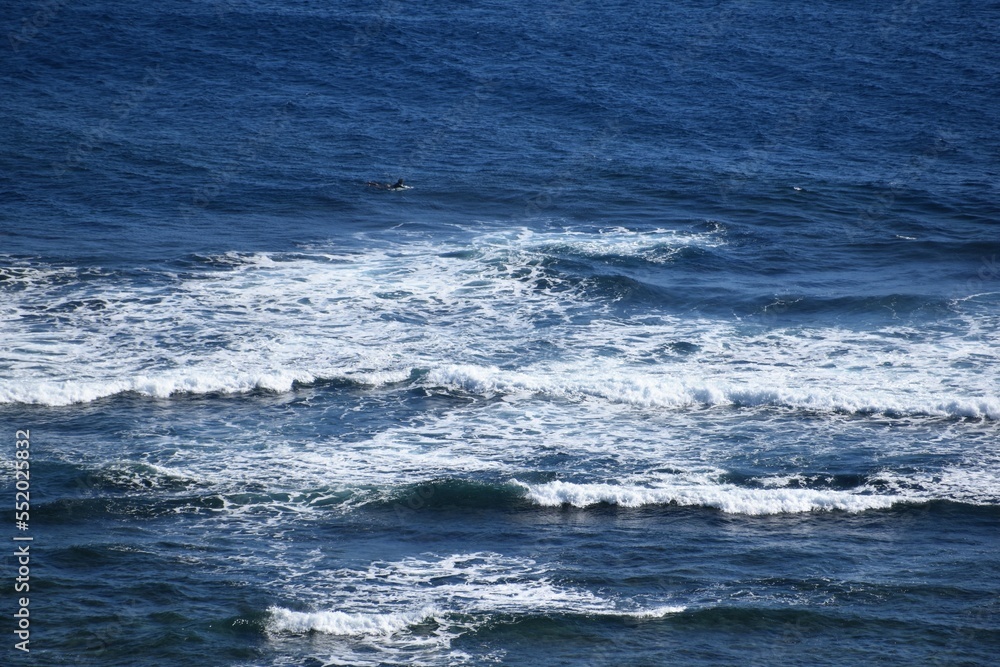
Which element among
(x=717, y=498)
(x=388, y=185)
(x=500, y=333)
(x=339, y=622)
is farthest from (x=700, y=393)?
(x=388, y=185)

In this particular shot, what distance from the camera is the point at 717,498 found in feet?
72.1

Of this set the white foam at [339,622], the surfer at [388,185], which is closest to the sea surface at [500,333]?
the white foam at [339,622]

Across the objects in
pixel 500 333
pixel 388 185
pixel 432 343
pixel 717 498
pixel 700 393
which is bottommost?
pixel 717 498

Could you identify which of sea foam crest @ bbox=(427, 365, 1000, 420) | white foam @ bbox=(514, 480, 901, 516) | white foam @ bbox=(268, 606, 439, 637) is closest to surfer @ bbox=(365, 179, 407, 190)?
sea foam crest @ bbox=(427, 365, 1000, 420)

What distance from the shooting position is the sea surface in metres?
18.5

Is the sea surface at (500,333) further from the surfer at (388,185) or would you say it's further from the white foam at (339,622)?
the surfer at (388,185)

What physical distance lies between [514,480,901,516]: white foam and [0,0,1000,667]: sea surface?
2.9 inches

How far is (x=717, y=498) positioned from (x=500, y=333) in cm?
1046

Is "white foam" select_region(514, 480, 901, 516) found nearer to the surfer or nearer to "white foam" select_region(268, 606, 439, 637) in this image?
"white foam" select_region(268, 606, 439, 637)

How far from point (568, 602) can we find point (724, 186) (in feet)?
91.2

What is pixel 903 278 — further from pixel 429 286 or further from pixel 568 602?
pixel 568 602

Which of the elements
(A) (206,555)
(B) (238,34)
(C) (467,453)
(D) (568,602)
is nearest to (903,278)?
(C) (467,453)

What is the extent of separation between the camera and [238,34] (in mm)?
55281

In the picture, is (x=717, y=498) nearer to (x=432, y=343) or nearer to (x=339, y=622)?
(x=339, y=622)
